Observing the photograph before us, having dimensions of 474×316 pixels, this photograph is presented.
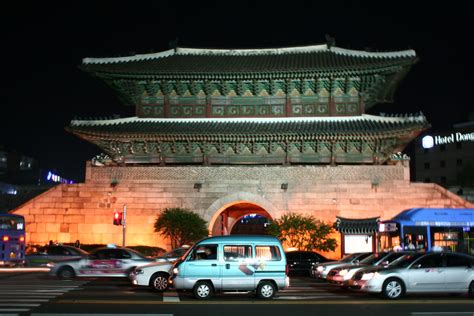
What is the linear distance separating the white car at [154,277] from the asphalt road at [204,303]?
31cm

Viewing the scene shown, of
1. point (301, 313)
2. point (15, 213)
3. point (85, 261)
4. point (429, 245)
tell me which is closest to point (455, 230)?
point (429, 245)

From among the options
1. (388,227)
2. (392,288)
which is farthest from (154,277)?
(388,227)

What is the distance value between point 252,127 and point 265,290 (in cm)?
1978

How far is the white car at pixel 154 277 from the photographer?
768 inches

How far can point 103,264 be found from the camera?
23.6 metres

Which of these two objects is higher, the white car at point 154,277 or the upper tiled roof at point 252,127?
the upper tiled roof at point 252,127

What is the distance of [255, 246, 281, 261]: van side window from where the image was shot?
1742cm

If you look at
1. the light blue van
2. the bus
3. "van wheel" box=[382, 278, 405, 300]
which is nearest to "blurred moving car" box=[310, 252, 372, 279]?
"van wheel" box=[382, 278, 405, 300]

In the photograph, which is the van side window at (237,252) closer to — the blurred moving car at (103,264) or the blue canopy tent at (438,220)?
the blurred moving car at (103,264)

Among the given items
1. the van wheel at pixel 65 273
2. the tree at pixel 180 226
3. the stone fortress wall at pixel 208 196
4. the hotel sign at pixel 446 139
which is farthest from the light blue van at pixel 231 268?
the hotel sign at pixel 446 139

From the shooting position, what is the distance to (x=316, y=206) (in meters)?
34.6

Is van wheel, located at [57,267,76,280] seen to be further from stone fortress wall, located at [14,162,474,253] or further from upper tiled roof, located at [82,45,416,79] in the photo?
upper tiled roof, located at [82,45,416,79]

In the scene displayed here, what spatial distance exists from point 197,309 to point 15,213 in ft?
80.1

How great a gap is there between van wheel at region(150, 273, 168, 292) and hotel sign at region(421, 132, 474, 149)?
71352mm
